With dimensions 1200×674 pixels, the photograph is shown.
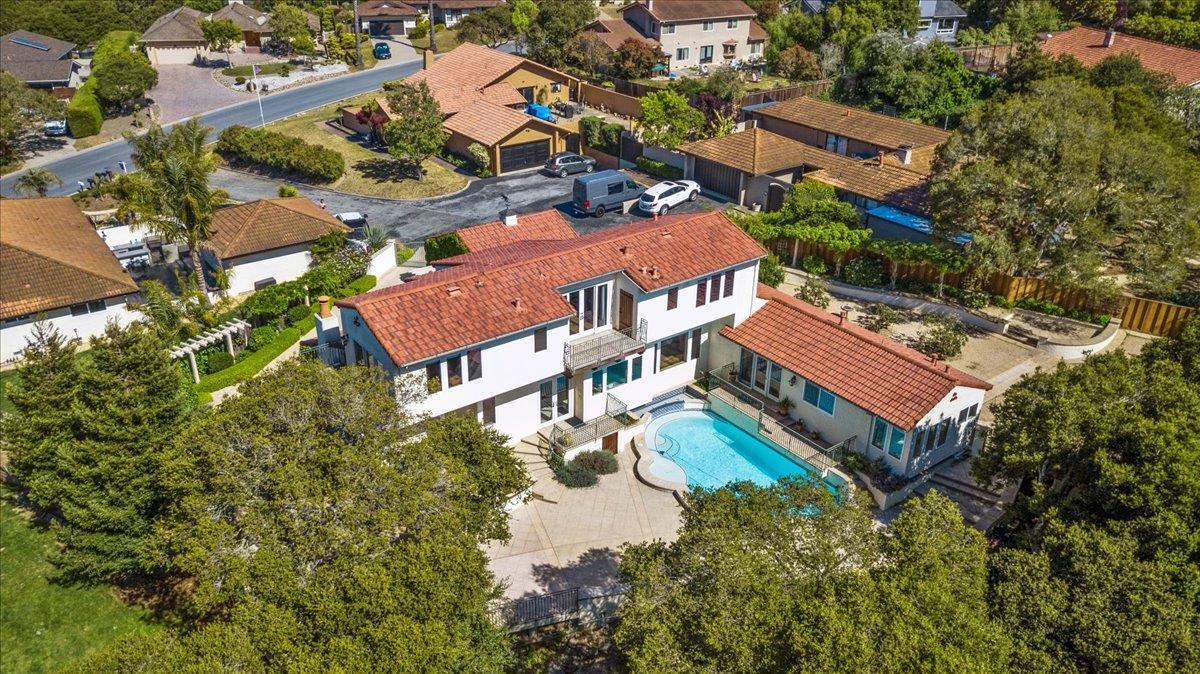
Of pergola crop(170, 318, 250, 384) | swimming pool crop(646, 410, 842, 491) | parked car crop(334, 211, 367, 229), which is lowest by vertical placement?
swimming pool crop(646, 410, 842, 491)

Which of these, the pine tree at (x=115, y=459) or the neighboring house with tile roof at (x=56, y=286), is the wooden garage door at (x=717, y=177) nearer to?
the neighboring house with tile roof at (x=56, y=286)

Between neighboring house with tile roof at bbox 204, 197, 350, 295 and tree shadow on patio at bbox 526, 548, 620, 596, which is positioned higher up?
neighboring house with tile roof at bbox 204, 197, 350, 295

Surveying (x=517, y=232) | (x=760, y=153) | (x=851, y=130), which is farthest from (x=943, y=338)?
(x=851, y=130)

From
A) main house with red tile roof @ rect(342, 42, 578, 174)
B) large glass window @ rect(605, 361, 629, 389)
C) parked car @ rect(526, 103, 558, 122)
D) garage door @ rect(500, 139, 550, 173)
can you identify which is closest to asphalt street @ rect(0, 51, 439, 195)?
main house with red tile roof @ rect(342, 42, 578, 174)

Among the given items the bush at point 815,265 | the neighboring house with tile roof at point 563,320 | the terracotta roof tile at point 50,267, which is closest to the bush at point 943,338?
the bush at point 815,265

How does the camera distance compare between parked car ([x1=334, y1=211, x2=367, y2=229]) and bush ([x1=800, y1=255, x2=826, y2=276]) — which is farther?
parked car ([x1=334, y1=211, x2=367, y2=229])

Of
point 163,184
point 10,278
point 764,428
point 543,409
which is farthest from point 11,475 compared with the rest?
point 764,428

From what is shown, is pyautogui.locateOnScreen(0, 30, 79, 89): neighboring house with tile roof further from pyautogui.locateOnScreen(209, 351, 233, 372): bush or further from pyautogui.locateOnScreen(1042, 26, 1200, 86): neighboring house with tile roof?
pyautogui.locateOnScreen(1042, 26, 1200, 86): neighboring house with tile roof
